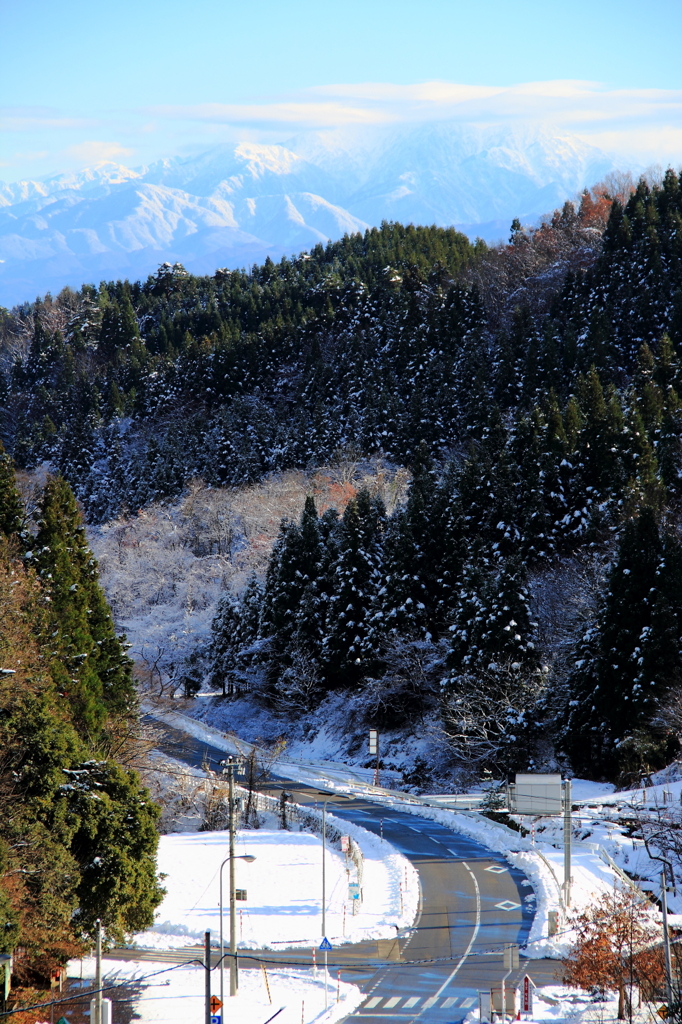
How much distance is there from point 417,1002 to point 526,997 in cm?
256

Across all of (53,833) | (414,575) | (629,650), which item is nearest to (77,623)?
(53,833)

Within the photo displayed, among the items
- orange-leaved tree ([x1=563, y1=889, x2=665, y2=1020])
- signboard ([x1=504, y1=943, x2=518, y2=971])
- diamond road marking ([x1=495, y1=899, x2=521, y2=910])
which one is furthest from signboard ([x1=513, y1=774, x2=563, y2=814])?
signboard ([x1=504, y1=943, x2=518, y2=971])

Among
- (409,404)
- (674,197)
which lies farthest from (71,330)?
(674,197)

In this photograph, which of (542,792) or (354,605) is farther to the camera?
(354,605)

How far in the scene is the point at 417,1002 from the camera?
24.2 meters

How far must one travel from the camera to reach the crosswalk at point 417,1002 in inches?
943

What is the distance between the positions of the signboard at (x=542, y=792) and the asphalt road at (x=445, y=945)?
2.45m

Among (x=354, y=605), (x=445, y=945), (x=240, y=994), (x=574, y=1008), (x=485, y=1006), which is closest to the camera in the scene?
(x=485, y=1006)

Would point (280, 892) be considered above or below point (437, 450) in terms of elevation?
below

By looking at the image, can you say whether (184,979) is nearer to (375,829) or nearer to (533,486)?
(375,829)

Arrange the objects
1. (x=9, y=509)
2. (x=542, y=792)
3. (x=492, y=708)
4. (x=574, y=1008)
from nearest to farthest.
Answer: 1. (x=574, y=1008)
2. (x=542, y=792)
3. (x=9, y=509)
4. (x=492, y=708)

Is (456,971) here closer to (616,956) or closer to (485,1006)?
(485,1006)

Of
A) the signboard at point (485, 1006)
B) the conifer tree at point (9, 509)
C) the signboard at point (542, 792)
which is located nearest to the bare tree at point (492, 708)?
the signboard at point (542, 792)

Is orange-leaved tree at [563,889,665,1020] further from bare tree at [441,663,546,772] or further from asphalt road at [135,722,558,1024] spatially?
bare tree at [441,663,546,772]
